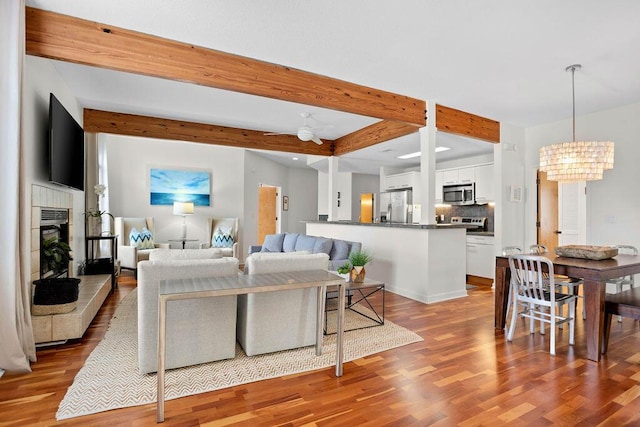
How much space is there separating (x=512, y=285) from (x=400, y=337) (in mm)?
1222

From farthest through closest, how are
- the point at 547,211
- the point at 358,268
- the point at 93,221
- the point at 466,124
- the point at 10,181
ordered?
the point at 547,211 → the point at 93,221 → the point at 466,124 → the point at 358,268 → the point at 10,181

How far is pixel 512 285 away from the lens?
3.23 meters

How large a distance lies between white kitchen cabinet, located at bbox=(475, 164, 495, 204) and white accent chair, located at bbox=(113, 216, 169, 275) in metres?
6.10

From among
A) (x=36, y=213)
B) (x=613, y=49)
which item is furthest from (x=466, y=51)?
(x=36, y=213)

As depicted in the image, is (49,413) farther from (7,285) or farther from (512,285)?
(512,285)

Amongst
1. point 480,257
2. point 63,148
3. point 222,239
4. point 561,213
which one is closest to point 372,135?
point 480,257

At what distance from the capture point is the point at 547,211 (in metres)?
5.58

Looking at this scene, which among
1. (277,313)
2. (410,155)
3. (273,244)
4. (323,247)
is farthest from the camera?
(410,155)

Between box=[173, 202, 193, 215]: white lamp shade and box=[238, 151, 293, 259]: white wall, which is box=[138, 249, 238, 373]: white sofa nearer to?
box=[173, 202, 193, 215]: white lamp shade

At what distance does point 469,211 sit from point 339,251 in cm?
379

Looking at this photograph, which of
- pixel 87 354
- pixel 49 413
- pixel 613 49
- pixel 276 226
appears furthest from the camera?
pixel 276 226

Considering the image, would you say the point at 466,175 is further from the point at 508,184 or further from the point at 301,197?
the point at 301,197

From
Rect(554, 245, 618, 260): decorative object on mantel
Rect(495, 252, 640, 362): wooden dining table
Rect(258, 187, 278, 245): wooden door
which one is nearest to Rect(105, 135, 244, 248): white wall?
Rect(258, 187, 278, 245): wooden door

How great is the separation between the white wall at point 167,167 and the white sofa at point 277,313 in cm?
465
